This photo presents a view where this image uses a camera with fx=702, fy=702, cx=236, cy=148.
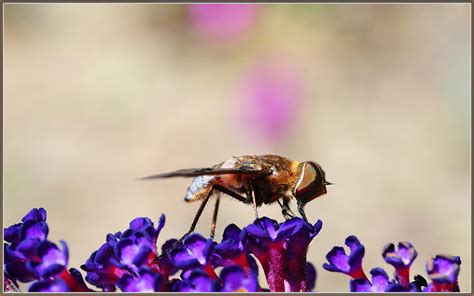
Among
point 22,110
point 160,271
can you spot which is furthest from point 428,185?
point 160,271

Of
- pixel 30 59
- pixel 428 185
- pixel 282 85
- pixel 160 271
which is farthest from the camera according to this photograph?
pixel 30 59

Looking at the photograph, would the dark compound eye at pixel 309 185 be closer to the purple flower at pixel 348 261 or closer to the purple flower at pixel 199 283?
the purple flower at pixel 348 261

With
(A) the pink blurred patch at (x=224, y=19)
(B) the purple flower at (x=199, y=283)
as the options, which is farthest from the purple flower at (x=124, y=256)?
(A) the pink blurred patch at (x=224, y=19)

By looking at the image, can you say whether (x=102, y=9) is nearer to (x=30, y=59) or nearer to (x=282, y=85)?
(x=30, y=59)

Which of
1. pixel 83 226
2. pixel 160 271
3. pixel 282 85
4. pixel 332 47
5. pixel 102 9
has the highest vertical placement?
pixel 102 9

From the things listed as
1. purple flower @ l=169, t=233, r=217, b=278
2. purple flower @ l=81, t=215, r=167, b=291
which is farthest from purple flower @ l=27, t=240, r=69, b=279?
purple flower @ l=169, t=233, r=217, b=278

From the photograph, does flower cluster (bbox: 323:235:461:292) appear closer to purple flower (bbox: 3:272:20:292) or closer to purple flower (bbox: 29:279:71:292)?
purple flower (bbox: 29:279:71:292)

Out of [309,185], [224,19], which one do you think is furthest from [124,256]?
[224,19]
